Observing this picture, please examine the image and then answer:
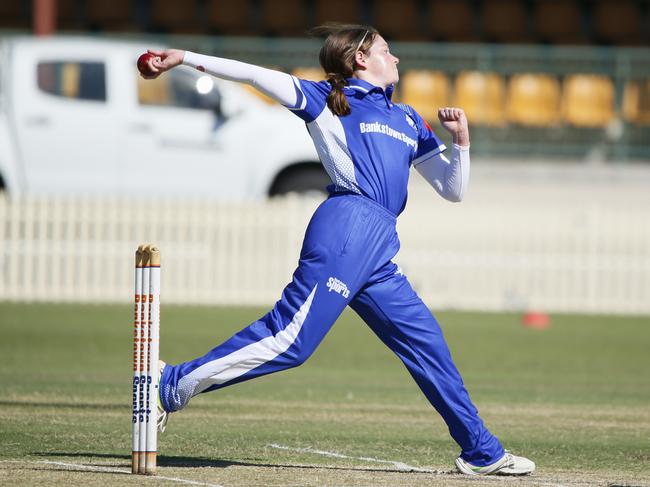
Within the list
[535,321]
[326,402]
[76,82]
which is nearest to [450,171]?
[326,402]

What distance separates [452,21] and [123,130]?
1104 cm

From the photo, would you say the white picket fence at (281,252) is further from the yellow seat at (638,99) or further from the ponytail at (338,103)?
the ponytail at (338,103)

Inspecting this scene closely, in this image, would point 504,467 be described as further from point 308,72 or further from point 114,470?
point 308,72

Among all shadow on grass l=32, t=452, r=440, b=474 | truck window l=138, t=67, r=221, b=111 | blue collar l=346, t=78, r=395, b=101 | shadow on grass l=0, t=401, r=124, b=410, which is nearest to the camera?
blue collar l=346, t=78, r=395, b=101

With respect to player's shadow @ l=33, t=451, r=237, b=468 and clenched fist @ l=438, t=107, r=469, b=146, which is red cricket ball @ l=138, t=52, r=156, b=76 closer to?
clenched fist @ l=438, t=107, r=469, b=146

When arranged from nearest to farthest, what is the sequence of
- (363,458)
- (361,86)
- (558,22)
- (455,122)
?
(361,86) → (455,122) → (363,458) → (558,22)

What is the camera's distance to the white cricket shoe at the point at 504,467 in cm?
610

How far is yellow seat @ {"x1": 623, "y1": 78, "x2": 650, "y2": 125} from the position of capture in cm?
2084

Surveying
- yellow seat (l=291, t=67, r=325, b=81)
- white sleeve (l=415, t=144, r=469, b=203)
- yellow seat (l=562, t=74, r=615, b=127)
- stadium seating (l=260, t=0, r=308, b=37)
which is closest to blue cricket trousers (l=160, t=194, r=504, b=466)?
white sleeve (l=415, t=144, r=469, b=203)

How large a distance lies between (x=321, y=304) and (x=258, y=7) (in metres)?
20.2

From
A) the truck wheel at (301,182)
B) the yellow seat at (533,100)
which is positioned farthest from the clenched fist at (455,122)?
the yellow seat at (533,100)

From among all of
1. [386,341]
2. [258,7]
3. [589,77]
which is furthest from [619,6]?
[386,341]

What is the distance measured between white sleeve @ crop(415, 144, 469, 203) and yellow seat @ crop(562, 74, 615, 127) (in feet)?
49.8

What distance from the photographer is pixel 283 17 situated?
2516 cm
